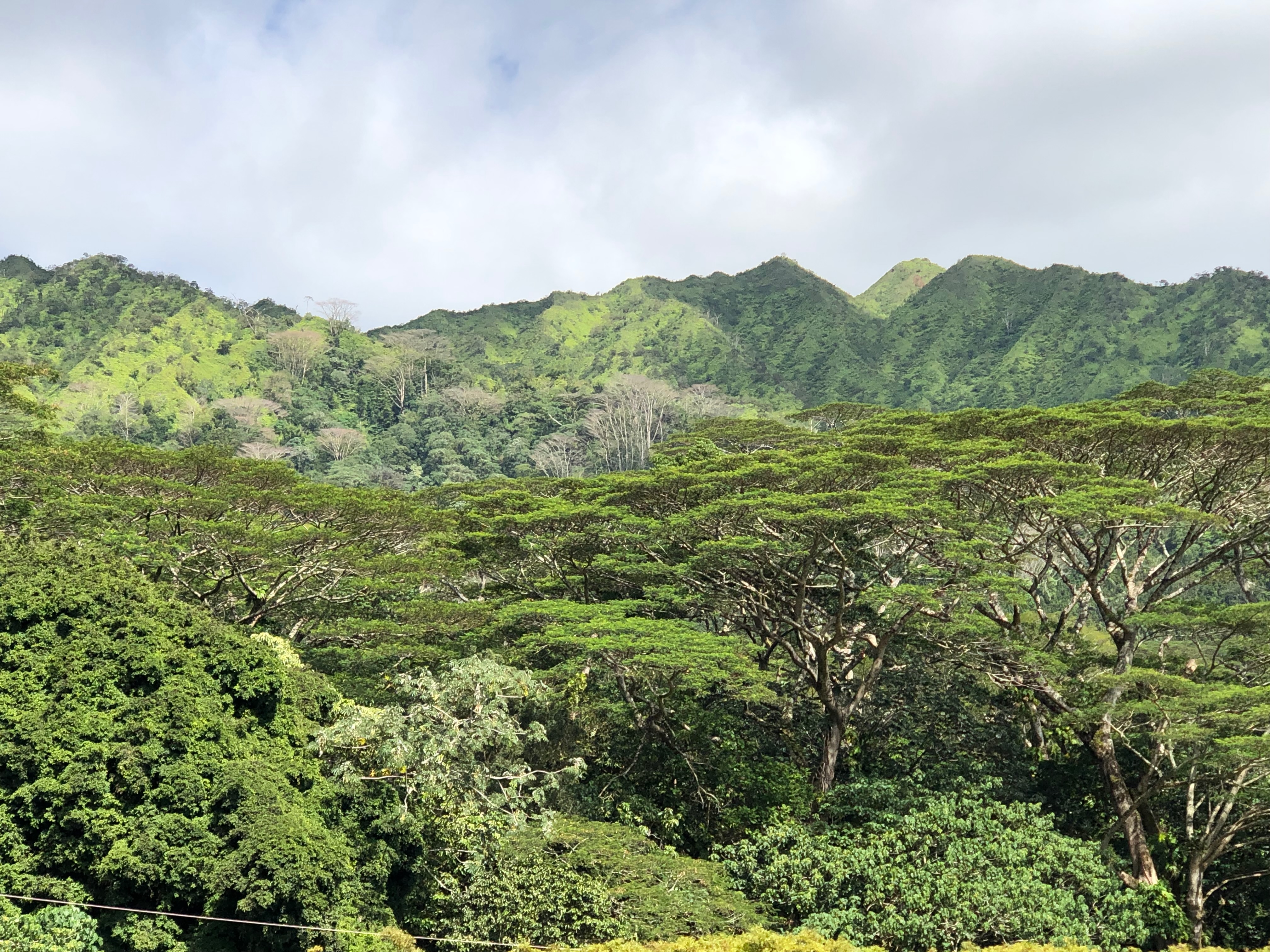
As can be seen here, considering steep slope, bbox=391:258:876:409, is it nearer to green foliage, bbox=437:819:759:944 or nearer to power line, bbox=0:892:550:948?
green foliage, bbox=437:819:759:944

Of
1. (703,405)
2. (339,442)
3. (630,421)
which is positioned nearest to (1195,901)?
(630,421)

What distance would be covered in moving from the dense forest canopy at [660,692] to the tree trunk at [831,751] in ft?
0.23

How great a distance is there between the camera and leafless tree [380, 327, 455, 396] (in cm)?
7088

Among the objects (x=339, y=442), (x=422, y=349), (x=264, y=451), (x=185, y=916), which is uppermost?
(x=422, y=349)

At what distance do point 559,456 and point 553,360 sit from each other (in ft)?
99.2

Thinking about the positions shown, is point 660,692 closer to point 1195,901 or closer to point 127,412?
point 1195,901

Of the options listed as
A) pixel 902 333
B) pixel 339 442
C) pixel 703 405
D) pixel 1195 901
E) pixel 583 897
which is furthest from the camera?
pixel 902 333

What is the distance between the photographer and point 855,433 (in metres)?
17.8

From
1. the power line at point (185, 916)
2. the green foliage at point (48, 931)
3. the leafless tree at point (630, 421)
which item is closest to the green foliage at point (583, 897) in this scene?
the power line at point (185, 916)

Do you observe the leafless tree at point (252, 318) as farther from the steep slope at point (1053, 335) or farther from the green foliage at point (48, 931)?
the green foliage at point (48, 931)

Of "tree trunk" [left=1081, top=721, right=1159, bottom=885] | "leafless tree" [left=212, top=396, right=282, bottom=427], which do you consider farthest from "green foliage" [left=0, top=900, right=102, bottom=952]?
"leafless tree" [left=212, top=396, right=282, bottom=427]

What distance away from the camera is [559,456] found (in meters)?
55.8

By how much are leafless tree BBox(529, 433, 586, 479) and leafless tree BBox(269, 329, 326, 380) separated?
23276 millimetres

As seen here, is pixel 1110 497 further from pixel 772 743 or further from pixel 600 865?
pixel 600 865
